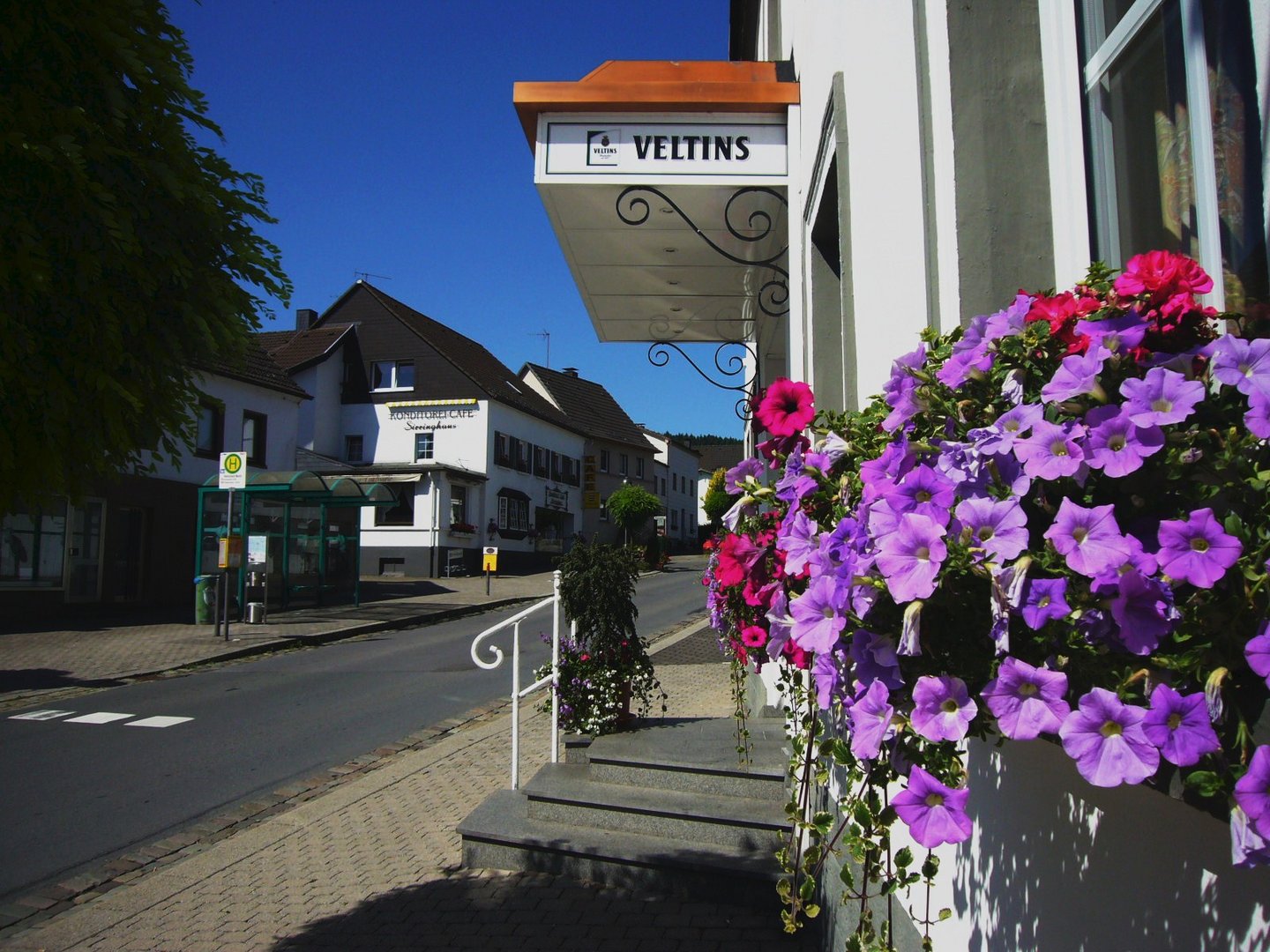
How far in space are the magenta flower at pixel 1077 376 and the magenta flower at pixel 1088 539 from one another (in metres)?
0.17

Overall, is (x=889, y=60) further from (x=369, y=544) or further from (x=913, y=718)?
(x=369, y=544)

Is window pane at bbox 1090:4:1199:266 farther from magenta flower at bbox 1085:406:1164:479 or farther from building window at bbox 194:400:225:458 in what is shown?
building window at bbox 194:400:225:458

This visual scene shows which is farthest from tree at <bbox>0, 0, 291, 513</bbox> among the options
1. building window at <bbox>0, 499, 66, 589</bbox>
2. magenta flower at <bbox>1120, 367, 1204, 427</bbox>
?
building window at <bbox>0, 499, 66, 589</bbox>

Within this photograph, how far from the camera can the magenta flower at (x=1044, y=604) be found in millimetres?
1150

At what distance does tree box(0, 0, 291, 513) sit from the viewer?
2.59 metres

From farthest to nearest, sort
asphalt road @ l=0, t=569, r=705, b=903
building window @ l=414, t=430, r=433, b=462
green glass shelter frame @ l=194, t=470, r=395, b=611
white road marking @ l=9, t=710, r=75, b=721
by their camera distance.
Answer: building window @ l=414, t=430, r=433, b=462, green glass shelter frame @ l=194, t=470, r=395, b=611, white road marking @ l=9, t=710, r=75, b=721, asphalt road @ l=0, t=569, r=705, b=903

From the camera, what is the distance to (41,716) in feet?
32.9

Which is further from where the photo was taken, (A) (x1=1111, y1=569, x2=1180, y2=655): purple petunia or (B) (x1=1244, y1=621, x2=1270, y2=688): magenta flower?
(A) (x1=1111, y1=569, x2=1180, y2=655): purple petunia

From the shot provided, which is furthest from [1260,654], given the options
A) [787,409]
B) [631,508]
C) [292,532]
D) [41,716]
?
[631,508]

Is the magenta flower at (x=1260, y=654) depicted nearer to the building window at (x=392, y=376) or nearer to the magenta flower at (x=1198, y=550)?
the magenta flower at (x=1198, y=550)

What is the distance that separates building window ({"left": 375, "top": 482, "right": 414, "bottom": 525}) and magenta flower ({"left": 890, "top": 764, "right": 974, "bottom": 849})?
36.9 metres

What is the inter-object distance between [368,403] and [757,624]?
3980cm

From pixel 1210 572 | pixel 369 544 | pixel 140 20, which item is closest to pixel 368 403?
pixel 369 544

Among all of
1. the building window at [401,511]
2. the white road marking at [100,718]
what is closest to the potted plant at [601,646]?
the white road marking at [100,718]
